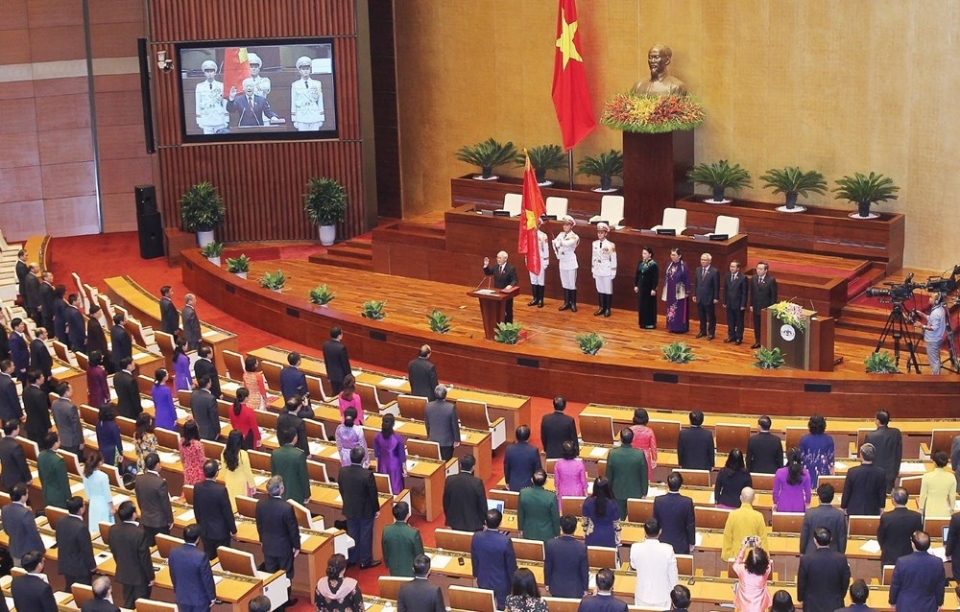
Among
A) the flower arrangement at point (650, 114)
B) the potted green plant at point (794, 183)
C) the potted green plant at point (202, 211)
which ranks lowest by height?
the potted green plant at point (202, 211)

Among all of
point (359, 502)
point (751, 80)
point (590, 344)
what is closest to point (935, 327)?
Answer: point (590, 344)

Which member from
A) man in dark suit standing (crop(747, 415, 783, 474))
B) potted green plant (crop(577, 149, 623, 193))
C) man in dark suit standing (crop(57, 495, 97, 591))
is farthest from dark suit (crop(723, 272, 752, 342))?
man in dark suit standing (crop(57, 495, 97, 591))

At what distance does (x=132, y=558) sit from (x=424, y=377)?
4.39 metres

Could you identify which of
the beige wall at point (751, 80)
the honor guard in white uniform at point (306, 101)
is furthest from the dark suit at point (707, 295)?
the honor guard in white uniform at point (306, 101)

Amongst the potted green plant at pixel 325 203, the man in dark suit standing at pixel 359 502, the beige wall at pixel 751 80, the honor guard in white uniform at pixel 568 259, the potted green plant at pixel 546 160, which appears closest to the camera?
the man in dark suit standing at pixel 359 502

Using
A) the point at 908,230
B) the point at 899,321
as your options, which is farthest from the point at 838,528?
the point at 908,230

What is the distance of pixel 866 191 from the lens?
1773cm

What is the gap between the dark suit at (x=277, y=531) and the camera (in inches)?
392

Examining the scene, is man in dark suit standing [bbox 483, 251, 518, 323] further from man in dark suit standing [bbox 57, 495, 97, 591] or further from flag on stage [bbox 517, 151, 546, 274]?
man in dark suit standing [bbox 57, 495, 97, 591]

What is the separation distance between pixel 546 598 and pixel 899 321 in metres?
7.44

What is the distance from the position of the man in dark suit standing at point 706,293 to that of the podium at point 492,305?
2.19 metres

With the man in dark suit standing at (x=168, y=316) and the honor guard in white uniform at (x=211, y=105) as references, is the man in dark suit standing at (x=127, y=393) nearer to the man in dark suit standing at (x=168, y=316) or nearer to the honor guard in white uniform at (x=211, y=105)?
the man in dark suit standing at (x=168, y=316)

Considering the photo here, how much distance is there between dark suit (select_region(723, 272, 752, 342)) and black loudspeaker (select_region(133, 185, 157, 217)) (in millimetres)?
10484

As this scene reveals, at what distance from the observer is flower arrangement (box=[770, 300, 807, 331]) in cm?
1429
